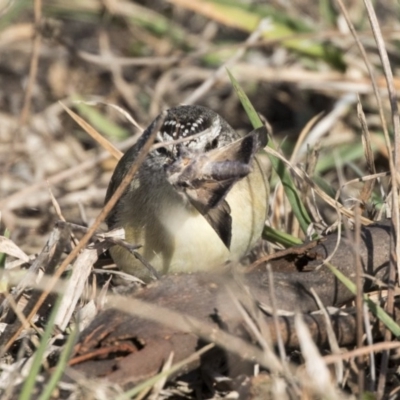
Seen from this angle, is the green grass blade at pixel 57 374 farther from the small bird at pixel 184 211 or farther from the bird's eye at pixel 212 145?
the bird's eye at pixel 212 145

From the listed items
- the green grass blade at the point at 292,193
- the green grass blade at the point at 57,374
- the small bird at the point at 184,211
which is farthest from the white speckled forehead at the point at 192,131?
the green grass blade at the point at 57,374

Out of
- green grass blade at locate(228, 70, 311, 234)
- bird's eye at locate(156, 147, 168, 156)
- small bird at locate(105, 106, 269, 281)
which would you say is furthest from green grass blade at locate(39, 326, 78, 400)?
green grass blade at locate(228, 70, 311, 234)

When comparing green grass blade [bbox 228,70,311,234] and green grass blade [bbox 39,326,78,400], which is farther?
green grass blade [bbox 228,70,311,234]

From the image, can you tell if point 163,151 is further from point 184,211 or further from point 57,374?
point 57,374

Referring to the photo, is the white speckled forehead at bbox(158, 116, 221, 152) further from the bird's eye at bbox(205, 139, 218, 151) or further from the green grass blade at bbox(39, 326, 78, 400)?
the green grass blade at bbox(39, 326, 78, 400)

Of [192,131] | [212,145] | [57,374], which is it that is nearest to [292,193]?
[212,145]

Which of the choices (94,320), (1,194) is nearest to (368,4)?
(94,320)

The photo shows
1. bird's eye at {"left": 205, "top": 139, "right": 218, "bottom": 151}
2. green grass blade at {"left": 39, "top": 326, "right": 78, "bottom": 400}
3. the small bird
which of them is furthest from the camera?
bird's eye at {"left": 205, "top": 139, "right": 218, "bottom": 151}

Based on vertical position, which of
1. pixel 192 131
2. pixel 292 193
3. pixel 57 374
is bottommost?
pixel 292 193

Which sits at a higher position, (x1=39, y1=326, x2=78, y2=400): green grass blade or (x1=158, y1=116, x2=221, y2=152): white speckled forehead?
(x1=158, y1=116, x2=221, y2=152): white speckled forehead

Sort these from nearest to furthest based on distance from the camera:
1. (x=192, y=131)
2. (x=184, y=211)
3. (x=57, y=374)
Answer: (x=57, y=374), (x=184, y=211), (x=192, y=131)
